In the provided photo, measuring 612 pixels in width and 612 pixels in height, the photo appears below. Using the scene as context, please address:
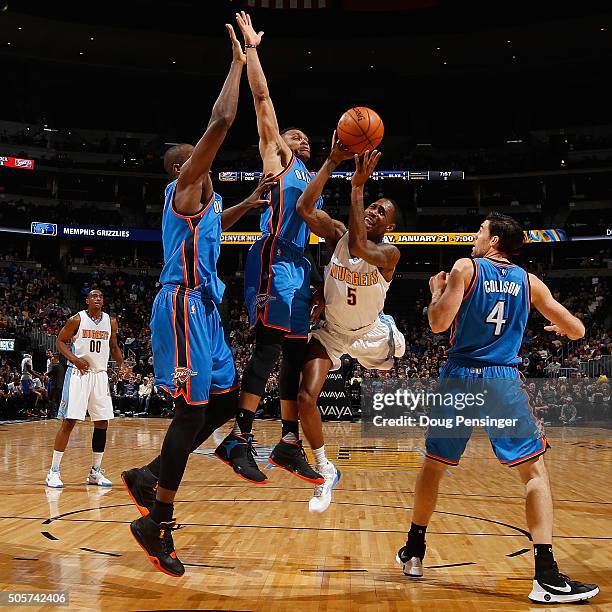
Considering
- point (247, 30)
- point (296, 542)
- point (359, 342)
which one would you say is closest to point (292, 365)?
point (359, 342)

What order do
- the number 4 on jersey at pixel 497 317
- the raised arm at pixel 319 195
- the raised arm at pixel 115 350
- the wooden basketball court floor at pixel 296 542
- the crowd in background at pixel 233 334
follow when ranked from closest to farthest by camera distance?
the wooden basketball court floor at pixel 296 542 → the raised arm at pixel 319 195 → the number 4 on jersey at pixel 497 317 → the raised arm at pixel 115 350 → the crowd in background at pixel 233 334

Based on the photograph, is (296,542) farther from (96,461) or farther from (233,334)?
(233,334)

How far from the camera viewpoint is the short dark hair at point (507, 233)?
5.17 metres

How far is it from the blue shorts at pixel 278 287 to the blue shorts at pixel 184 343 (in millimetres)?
393

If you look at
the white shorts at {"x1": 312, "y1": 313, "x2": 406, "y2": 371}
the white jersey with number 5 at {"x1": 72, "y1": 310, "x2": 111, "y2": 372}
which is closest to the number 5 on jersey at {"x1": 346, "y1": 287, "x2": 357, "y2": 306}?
the white shorts at {"x1": 312, "y1": 313, "x2": 406, "y2": 371}

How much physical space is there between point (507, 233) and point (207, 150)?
6.85 ft

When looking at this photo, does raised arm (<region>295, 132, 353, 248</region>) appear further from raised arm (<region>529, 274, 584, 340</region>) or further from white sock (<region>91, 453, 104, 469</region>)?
white sock (<region>91, 453, 104, 469</region>)

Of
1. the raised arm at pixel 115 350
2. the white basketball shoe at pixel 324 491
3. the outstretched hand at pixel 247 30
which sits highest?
the outstretched hand at pixel 247 30

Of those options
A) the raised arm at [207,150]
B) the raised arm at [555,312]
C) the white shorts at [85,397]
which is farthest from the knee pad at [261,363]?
the white shorts at [85,397]

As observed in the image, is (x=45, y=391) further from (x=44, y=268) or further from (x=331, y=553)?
(x=331, y=553)

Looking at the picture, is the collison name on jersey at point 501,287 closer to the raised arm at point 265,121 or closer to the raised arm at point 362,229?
the raised arm at point 362,229

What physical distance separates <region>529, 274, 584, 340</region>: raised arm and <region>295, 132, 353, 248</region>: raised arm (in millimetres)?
1429

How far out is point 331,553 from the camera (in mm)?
5973

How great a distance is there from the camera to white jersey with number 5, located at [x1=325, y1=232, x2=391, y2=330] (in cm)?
527
